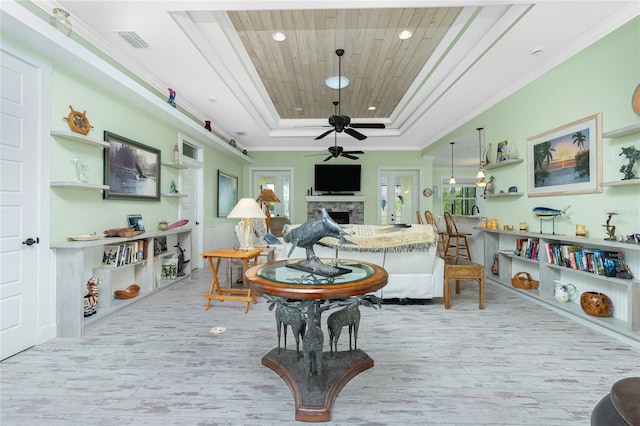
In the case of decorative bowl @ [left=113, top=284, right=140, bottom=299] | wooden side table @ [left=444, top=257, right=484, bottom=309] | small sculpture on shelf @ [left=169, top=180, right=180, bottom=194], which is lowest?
decorative bowl @ [left=113, top=284, right=140, bottom=299]

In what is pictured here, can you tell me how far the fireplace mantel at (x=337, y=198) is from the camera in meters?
7.41

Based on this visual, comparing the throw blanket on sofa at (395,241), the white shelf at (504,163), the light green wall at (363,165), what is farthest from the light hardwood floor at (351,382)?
the light green wall at (363,165)

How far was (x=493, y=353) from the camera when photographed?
223 cm

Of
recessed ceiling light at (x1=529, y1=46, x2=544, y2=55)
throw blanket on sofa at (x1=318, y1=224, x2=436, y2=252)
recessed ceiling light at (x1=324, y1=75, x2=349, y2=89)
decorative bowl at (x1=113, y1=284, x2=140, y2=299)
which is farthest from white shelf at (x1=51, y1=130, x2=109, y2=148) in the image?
recessed ceiling light at (x1=529, y1=46, x2=544, y2=55)

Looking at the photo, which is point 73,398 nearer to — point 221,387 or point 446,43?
point 221,387

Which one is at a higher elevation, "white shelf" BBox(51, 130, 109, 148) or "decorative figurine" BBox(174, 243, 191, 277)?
"white shelf" BBox(51, 130, 109, 148)

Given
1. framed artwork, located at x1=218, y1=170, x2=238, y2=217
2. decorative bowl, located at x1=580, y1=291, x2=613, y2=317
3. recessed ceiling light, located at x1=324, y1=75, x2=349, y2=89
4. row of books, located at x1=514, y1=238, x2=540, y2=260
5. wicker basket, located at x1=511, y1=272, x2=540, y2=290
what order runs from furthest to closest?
framed artwork, located at x1=218, y1=170, x2=238, y2=217, recessed ceiling light, located at x1=324, y1=75, x2=349, y2=89, wicker basket, located at x1=511, y1=272, x2=540, y2=290, row of books, located at x1=514, y1=238, x2=540, y2=260, decorative bowl, located at x1=580, y1=291, x2=613, y2=317

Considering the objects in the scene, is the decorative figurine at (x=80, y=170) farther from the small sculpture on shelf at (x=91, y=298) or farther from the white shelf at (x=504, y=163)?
the white shelf at (x=504, y=163)

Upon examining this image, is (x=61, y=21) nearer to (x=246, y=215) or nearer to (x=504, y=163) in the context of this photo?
(x=246, y=215)

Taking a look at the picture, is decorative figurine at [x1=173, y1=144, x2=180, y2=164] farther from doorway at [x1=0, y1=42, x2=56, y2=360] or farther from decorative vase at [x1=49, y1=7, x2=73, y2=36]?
decorative vase at [x1=49, y1=7, x2=73, y2=36]

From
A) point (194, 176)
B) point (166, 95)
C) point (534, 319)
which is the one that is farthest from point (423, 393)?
point (194, 176)

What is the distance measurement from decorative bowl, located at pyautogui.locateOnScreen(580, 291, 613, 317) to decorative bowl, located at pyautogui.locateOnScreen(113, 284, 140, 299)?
482cm

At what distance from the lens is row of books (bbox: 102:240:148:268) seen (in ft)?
10.0

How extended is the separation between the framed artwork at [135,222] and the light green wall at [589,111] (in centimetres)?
502
